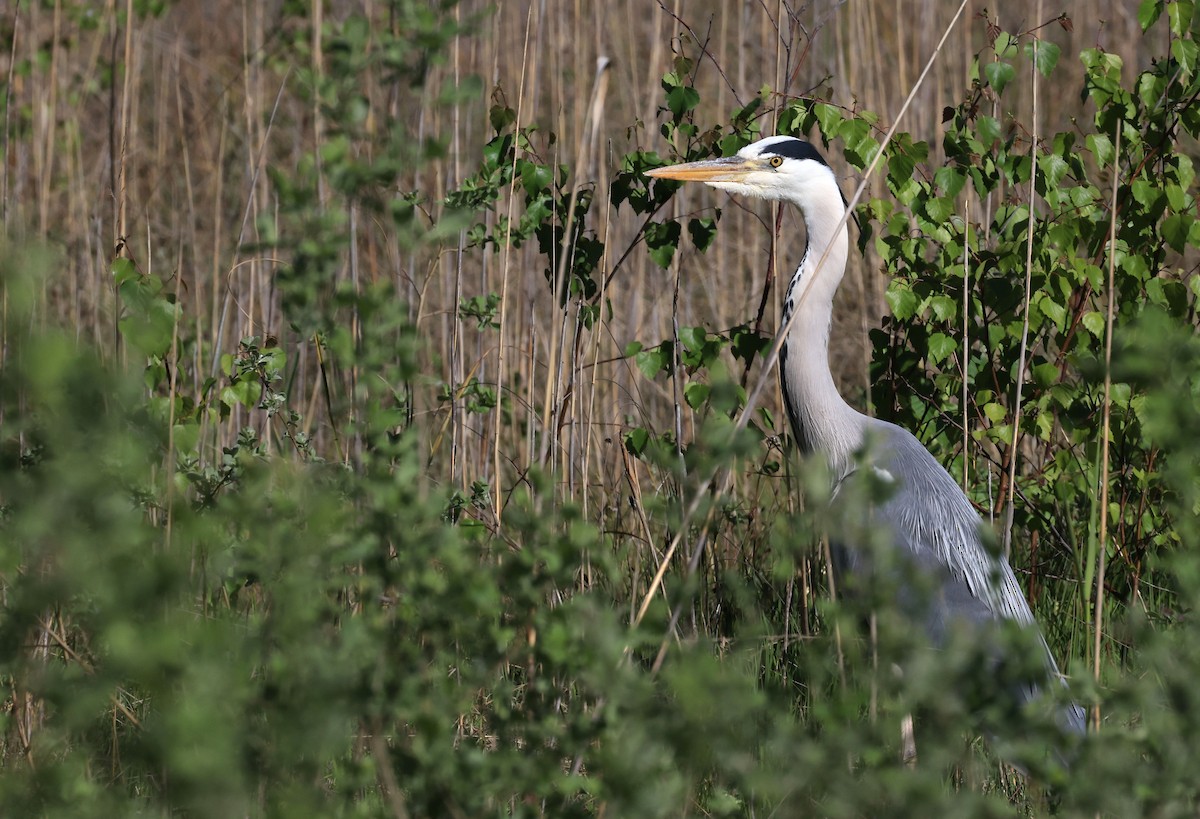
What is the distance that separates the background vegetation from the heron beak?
72mm

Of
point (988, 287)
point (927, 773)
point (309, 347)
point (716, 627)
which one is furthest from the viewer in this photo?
point (309, 347)

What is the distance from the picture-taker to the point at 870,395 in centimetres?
308

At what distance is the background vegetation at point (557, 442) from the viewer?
1218mm

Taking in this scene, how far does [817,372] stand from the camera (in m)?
2.92

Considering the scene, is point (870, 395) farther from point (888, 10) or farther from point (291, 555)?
point (888, 10)

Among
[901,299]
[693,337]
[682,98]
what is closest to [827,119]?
[682,98]

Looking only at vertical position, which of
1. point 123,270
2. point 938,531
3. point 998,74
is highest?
point 998,74

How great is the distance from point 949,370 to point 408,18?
1.84 meters

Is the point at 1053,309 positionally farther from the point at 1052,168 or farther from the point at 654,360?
the point at 654,360

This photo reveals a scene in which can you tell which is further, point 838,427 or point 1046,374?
point 838,427

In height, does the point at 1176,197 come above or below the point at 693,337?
above

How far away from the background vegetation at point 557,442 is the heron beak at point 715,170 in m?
0.07

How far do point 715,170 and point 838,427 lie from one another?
2.02 ft

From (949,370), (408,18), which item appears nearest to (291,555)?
(408,18)
